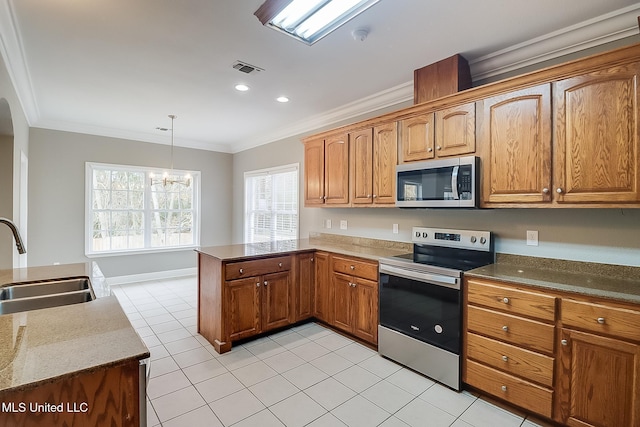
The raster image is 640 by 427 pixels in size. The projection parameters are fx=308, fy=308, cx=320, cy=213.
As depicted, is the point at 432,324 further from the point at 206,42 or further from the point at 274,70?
the point at 206,42

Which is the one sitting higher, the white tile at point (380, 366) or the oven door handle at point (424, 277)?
the oven door handle at point (424, 277)

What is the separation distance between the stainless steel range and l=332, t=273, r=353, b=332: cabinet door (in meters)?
0.42

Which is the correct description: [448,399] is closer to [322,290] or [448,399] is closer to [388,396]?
[388,396]

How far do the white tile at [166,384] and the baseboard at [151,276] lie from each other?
11.3 feet

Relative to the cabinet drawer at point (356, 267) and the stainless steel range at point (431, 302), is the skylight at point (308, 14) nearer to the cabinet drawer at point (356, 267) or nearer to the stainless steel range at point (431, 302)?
the stainless steel range at point (431, 302)

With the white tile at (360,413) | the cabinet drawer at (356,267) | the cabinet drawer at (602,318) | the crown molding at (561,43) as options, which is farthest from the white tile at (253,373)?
the crown molding at (561,43)

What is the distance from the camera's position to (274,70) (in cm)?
291

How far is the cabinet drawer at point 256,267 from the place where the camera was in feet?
9.65

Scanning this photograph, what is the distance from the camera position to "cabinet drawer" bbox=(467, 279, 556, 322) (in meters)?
1.93

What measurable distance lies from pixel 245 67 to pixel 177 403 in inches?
110

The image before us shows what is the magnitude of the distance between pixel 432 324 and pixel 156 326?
9.89ft

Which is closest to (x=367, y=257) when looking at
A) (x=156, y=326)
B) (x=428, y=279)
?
(x=428, y=279)

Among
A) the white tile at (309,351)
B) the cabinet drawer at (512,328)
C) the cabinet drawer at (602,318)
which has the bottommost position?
the white tile at (309,351)

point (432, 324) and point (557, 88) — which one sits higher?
point (557, 88)
